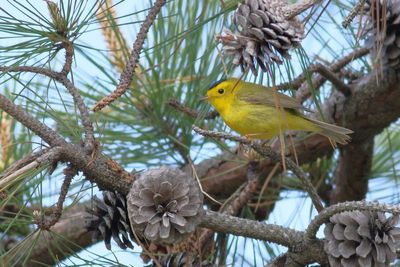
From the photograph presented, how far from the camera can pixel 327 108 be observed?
199 centimetres

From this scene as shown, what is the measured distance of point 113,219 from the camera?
138cm

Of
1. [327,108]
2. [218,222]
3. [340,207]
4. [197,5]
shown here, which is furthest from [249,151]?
[340,207]

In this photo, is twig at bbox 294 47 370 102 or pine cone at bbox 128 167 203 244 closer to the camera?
pine cone at bbox 128 167 203 244

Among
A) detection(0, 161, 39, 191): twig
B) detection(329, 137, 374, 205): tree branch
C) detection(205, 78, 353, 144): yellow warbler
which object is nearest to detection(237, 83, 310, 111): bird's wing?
detection(205, 78, 353, 144): yellow warbler

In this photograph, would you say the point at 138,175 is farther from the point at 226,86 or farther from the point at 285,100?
the point at 226,86

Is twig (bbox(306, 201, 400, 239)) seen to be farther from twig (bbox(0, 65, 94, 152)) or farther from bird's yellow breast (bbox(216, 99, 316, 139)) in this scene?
bird's yellow breast (bbox(216, 99, 316, 139))

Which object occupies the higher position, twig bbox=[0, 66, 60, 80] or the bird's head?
the bird's head

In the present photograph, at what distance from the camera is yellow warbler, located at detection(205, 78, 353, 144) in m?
1.94

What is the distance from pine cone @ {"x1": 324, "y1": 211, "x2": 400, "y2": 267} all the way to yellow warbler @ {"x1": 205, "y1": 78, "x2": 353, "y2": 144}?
2.14ft

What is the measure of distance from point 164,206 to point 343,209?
276mm

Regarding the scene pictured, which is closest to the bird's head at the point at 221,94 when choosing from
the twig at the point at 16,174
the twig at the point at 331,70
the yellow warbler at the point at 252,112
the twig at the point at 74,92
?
the yellow warbler at the point at 252,112

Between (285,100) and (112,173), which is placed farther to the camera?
(285,100)

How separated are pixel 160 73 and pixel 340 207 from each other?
3.34ft

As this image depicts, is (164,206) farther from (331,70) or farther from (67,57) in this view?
(331,70)
